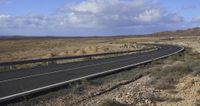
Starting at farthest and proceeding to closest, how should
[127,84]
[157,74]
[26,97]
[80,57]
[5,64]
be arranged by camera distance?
[80,57] < [5,64] < [157,74] < [127,84] < [26,97]

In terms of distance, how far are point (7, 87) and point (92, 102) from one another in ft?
16.2

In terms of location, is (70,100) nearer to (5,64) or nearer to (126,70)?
(126,70)

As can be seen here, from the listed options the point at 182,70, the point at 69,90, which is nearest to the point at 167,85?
the point at 69,90

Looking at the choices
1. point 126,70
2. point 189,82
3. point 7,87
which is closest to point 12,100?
point 7,87

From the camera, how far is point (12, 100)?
44.3 feet

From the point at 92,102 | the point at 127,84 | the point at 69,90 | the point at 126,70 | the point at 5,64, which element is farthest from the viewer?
the point at 5,64

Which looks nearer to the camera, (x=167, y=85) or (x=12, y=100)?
(x=12, y=100)

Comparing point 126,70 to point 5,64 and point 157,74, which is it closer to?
point 157,74

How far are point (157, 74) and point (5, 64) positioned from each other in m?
12.9

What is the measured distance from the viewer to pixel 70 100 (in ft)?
45.8

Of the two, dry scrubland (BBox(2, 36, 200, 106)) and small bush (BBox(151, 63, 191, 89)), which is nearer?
dry scrubland (BBox(2, 36, 200, 106))

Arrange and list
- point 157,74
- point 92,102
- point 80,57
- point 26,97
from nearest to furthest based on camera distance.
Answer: point 92,102
point 26,97
point 157,74
point 80,57

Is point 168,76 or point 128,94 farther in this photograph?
point 168,76

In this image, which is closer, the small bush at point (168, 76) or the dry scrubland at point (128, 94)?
the dry scrubland at point (128, 94)
